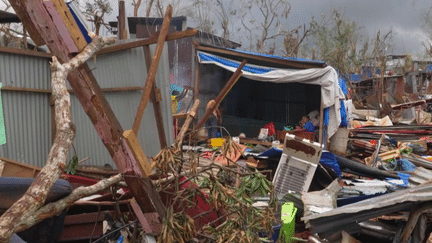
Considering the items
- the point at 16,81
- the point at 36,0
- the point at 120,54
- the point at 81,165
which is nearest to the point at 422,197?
the point at 36,0

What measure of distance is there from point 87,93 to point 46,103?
4.83m

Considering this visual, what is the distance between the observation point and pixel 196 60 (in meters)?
13.2

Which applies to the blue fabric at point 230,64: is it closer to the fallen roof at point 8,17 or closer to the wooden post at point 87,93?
the fallen roof at point 8,17

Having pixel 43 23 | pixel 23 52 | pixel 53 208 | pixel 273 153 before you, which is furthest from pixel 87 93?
pixel 273 153

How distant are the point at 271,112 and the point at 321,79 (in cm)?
518

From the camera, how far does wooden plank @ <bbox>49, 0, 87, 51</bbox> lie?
11.2 ft

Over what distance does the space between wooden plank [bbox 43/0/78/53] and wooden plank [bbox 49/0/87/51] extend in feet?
0.07

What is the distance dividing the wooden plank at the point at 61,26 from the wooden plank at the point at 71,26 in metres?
0.02

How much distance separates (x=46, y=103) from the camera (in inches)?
309

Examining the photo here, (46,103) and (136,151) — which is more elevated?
(46,103)

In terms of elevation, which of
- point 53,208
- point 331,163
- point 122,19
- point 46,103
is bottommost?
point 331,163

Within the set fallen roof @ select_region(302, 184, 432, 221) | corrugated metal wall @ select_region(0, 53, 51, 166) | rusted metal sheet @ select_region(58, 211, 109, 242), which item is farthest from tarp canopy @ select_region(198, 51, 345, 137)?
rusted metal sheet @ select_region(58, 211, 109, 242)

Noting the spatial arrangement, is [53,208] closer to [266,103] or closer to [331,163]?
[331,163]

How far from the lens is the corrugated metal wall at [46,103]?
7395 mm
